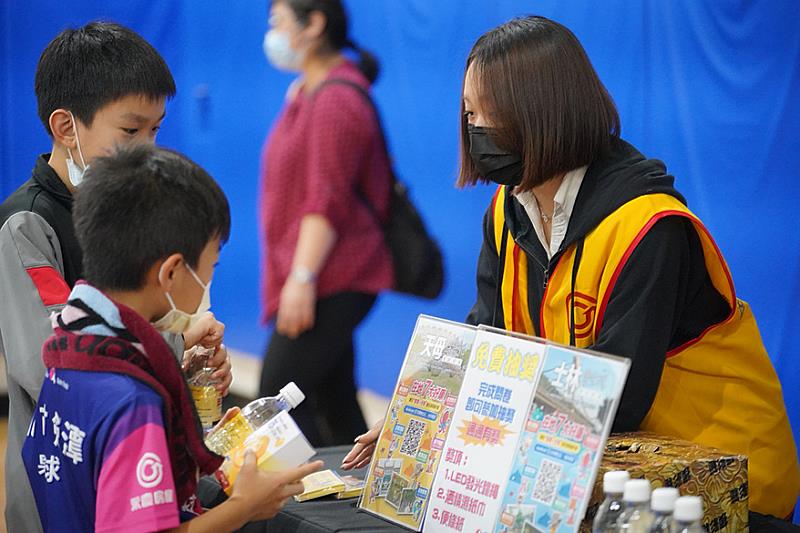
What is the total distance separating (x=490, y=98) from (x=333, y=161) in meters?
1.83

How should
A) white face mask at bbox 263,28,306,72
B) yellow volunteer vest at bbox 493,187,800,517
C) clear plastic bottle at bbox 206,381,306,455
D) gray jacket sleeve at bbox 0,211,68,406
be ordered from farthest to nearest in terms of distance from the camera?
1. white face mask at bbox 263,28,306,72
2. yellow volunteer vest at bbox 493,187,800,517
3. gray jacket sleeve at bbox 0,211,68,406
4. clear plastic bottle at bbox 206,381,306,455

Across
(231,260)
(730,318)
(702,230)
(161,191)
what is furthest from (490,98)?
(231,260)

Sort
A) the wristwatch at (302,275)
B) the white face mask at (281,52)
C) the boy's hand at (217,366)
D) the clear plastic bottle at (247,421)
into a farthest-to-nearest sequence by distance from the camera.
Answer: the white face mask at (281,52), the wristwatch at (302,275), the boy's hand at (217,366), the clear plastic bottle at (247,421)

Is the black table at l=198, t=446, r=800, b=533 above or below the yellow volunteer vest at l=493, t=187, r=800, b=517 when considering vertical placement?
below

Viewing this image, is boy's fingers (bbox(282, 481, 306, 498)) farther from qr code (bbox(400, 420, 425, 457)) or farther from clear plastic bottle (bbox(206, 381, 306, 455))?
qr code (bbox(400, 420, 425, 457))

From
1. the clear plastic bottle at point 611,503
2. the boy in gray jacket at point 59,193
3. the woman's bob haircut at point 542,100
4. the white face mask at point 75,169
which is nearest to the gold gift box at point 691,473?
the clear plastic bottle at point 611,503

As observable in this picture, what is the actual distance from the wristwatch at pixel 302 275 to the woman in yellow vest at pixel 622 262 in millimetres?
1921

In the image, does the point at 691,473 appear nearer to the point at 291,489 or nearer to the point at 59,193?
the point at 291,489

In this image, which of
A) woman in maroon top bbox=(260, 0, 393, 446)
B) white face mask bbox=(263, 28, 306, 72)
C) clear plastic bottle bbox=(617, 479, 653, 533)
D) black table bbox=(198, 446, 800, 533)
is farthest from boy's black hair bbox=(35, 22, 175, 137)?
white face mask bbox=(263, 28, 306, 72)

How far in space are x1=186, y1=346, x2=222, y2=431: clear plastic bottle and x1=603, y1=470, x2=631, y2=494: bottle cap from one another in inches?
33.9

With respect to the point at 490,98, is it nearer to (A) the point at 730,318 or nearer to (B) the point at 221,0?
(A) the point at 730,318

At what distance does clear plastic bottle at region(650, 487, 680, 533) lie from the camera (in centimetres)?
136

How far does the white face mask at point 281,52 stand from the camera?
4.16m

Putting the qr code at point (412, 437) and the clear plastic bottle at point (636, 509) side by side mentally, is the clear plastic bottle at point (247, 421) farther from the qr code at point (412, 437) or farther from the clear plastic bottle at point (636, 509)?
the clear plastic bottle at point (636, 509)
